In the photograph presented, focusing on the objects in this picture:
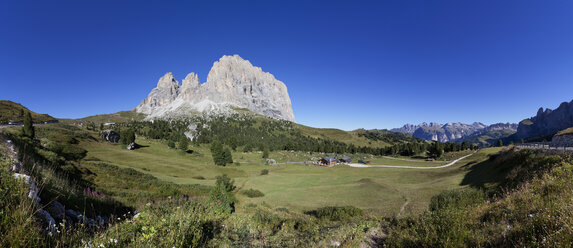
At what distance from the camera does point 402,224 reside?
30.2 feet

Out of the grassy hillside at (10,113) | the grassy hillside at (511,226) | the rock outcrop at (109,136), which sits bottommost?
the grassy hillside at (511,226)

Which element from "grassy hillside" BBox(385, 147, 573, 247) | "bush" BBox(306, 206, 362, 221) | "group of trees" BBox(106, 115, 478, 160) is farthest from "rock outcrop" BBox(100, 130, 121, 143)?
"grassy hillside" BBox(385, 147, 573, 247)

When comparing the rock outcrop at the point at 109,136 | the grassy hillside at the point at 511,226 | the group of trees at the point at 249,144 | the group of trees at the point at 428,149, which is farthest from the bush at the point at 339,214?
the group of trees at the point at 428,149

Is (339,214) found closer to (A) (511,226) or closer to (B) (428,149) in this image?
(A) (511,226)

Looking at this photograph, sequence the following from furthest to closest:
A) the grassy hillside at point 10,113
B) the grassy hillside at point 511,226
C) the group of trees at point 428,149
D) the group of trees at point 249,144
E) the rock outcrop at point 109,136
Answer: the group of trees at point 428,149 < the group of trees at point 249,144 < the grassy hillside at point 10,113 < the rock outcrop at point 109,136 < the grassy hillside at point 511,226

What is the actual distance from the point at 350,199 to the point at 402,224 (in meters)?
17.0

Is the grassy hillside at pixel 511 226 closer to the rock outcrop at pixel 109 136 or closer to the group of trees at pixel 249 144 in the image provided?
the group of trees at pixel 249 144

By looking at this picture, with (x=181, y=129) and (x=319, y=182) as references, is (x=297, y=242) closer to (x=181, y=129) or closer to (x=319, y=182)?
(x=319, y=182)

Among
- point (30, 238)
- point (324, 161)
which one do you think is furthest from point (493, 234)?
point (324, 161)

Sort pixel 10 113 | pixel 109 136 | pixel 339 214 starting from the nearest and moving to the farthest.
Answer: pixel 339 214
pixel 109 136
pixel 10 113

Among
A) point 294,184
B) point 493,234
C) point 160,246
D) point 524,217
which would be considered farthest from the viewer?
point 294,184

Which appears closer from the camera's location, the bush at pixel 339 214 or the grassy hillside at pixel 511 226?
the grassy hillside at pixel 511 226

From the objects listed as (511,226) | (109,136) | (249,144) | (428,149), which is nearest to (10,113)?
(109,136)

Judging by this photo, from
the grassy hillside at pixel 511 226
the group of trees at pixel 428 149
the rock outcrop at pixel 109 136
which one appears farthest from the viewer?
the group of trees at pixel 428 149
